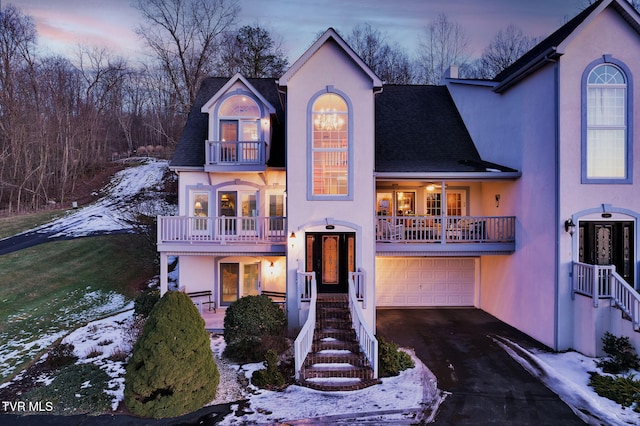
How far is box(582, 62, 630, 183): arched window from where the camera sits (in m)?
10.5

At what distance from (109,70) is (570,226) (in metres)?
46.0

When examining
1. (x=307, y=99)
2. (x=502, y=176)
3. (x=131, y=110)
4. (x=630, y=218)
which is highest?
(x=131, y=110)

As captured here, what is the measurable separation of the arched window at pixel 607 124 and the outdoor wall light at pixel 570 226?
1577mm

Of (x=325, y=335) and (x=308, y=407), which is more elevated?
(x=325, y=335)

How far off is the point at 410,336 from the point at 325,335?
3352 mm

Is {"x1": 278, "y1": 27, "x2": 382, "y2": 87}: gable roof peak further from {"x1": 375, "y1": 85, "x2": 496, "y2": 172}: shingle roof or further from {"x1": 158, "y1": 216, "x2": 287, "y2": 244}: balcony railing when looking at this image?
{"x1": 158, "y1": 216, "x2": 287, "y2": 244}: balcony railing

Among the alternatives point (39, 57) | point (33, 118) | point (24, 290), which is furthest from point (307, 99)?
point (39, 57)

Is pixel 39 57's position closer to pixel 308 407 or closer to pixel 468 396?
pixel 308 407

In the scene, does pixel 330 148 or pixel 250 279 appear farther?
pixel 250 279

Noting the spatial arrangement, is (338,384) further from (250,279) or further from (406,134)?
(406,134)

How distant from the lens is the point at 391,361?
877cm

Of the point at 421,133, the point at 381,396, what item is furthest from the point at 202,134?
the point at 381,396

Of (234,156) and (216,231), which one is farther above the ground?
(234,156)

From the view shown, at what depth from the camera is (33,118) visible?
105 feet
